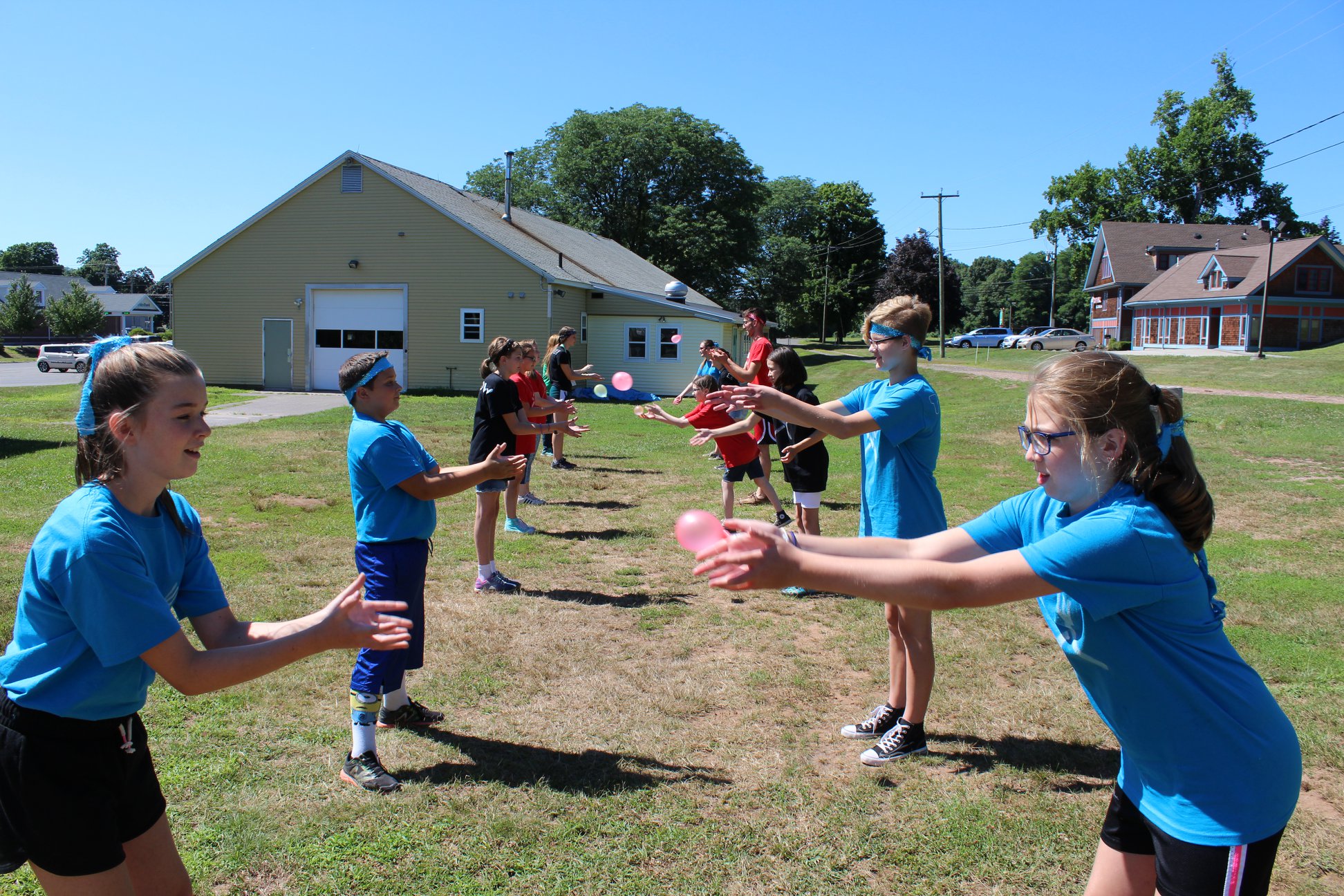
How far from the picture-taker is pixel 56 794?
2.17m

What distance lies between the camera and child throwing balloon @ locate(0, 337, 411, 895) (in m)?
2.14

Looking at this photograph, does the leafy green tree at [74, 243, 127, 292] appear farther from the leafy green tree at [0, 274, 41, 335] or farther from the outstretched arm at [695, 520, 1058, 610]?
the outstretched arm at [695, 520, 1058, 610]

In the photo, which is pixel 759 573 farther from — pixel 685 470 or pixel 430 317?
pixel 430 317

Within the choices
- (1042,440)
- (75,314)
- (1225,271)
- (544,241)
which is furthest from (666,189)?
(1042,440)

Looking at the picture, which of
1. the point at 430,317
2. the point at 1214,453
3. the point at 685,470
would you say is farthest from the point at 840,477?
Result: the point at 430,317

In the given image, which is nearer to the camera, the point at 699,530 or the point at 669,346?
the point at 699,530

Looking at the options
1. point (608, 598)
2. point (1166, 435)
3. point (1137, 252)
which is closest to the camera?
point (1166, 435)

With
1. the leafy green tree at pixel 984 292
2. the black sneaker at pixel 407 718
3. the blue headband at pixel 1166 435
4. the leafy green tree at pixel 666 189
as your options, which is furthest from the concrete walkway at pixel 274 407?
the leafy green tree at pixel 984 292

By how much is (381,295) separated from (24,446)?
15.7 metres

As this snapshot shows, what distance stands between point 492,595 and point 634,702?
2.41 meters

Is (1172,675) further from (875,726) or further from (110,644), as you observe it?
(875,726)

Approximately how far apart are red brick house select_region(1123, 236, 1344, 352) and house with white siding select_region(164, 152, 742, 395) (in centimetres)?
3517

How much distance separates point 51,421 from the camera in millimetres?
18078

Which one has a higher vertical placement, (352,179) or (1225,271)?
(1225,271)
